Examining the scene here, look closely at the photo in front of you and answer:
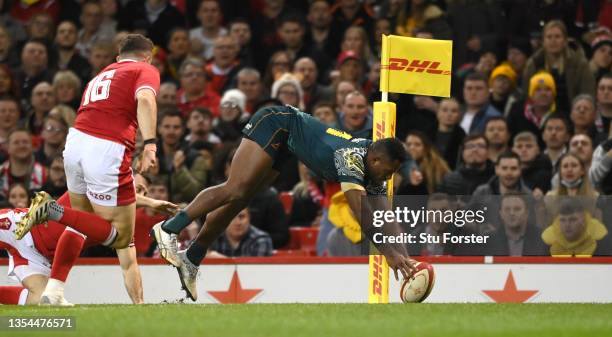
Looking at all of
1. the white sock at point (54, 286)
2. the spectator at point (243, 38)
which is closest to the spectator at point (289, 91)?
the spectator at point (243, 38)

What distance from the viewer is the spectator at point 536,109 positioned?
17.3m

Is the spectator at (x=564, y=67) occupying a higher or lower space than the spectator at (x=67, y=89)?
higher

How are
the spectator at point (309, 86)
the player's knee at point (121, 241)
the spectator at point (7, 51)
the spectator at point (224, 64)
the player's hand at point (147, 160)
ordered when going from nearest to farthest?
the player's hand at point (147, 160) → the player's knee at point (121, 241) → the spectator at point (309, 86) → the spectator at point (224, 64) → the spectator at point (7, 51)

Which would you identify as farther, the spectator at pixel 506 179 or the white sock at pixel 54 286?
the spectator at pixel 506 179

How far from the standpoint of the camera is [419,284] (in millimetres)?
11758

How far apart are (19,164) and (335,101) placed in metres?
3.97

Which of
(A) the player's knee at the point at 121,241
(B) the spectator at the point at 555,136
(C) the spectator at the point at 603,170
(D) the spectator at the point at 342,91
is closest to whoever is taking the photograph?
(A) the player's knee at the point at 121,241

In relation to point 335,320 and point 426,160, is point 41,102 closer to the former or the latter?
point 426,160

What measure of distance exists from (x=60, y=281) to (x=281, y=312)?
7.01 ft

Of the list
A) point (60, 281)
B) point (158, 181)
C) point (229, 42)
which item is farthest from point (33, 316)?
point (229, 42)

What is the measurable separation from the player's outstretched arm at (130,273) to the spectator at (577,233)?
163 inches

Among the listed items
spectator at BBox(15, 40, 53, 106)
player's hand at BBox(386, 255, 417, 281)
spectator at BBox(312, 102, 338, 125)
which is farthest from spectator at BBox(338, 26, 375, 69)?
player's hand at BBox(386, 255, 417, 281)

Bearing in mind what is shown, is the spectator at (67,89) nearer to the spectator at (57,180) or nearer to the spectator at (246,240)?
the spectator at (57,180)

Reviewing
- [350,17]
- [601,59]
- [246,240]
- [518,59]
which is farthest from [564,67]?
[246,240]
